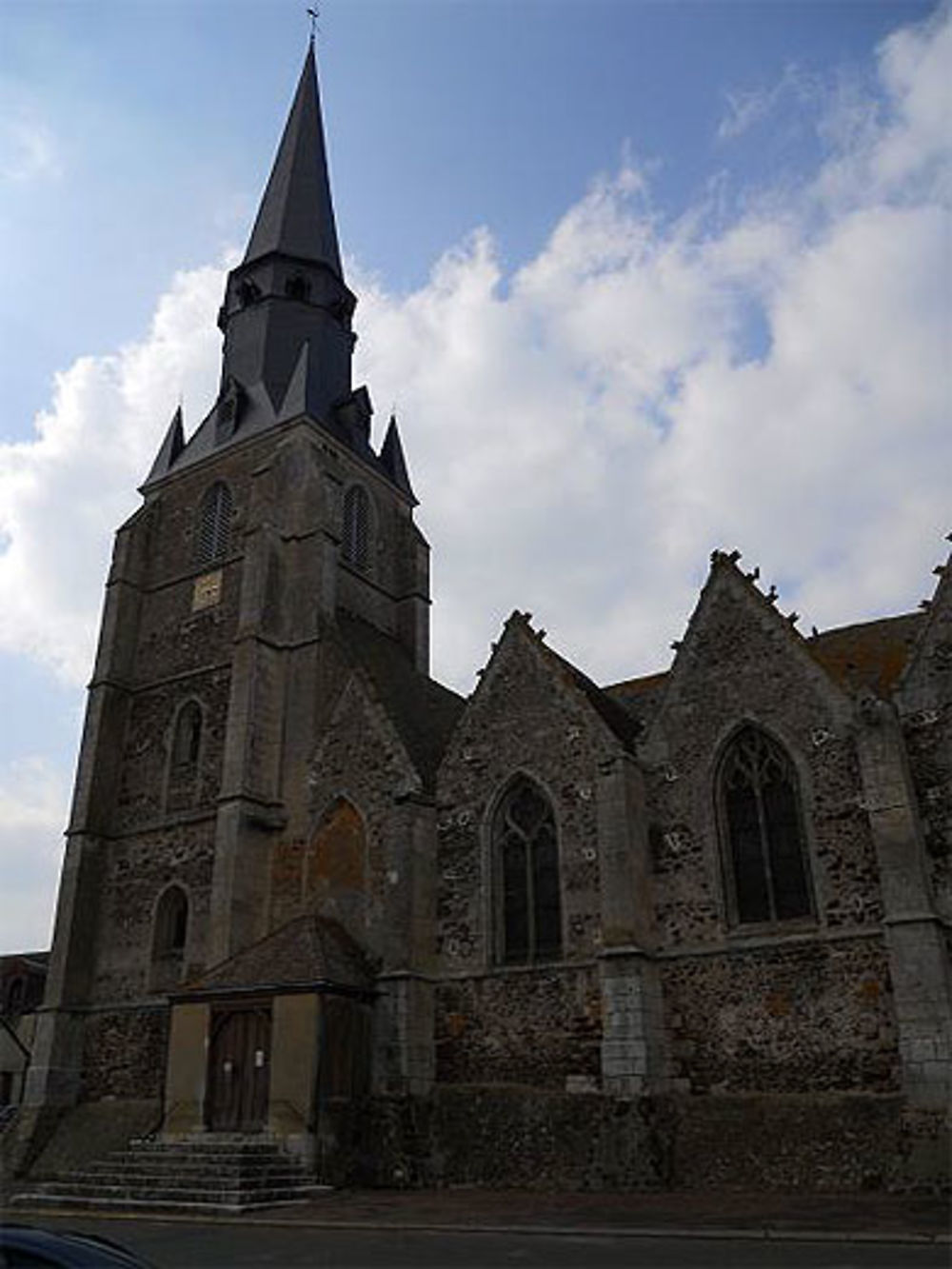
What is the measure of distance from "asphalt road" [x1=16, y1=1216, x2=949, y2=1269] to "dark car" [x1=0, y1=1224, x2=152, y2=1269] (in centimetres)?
474

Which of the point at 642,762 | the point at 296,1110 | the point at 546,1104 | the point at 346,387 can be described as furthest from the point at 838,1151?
the point at 346,387

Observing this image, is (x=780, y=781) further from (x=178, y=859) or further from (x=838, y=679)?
(x=178, y=859)

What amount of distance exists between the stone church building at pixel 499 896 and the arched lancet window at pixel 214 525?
371 mm

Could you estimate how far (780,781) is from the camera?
17.0 m

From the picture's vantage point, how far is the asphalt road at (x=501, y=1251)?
8312 mm

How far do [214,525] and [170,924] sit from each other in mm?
10922

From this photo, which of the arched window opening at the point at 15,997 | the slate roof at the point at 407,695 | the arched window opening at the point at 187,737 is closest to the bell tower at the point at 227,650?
the arched window opening at the point at 187,737

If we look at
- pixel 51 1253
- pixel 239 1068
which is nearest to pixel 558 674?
pixel 239 1068

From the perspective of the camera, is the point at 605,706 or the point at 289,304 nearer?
the point at 605,706

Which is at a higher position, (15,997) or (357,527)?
(357,527)

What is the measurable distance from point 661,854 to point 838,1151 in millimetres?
5172

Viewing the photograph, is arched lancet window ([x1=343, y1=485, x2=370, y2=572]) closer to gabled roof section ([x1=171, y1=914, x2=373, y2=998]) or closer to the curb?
gabled roof section ([x1=171, y1=914, x2=373, y2=998])

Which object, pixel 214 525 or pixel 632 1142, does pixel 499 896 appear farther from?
pixel 214 525

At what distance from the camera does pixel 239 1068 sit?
17781 mm
